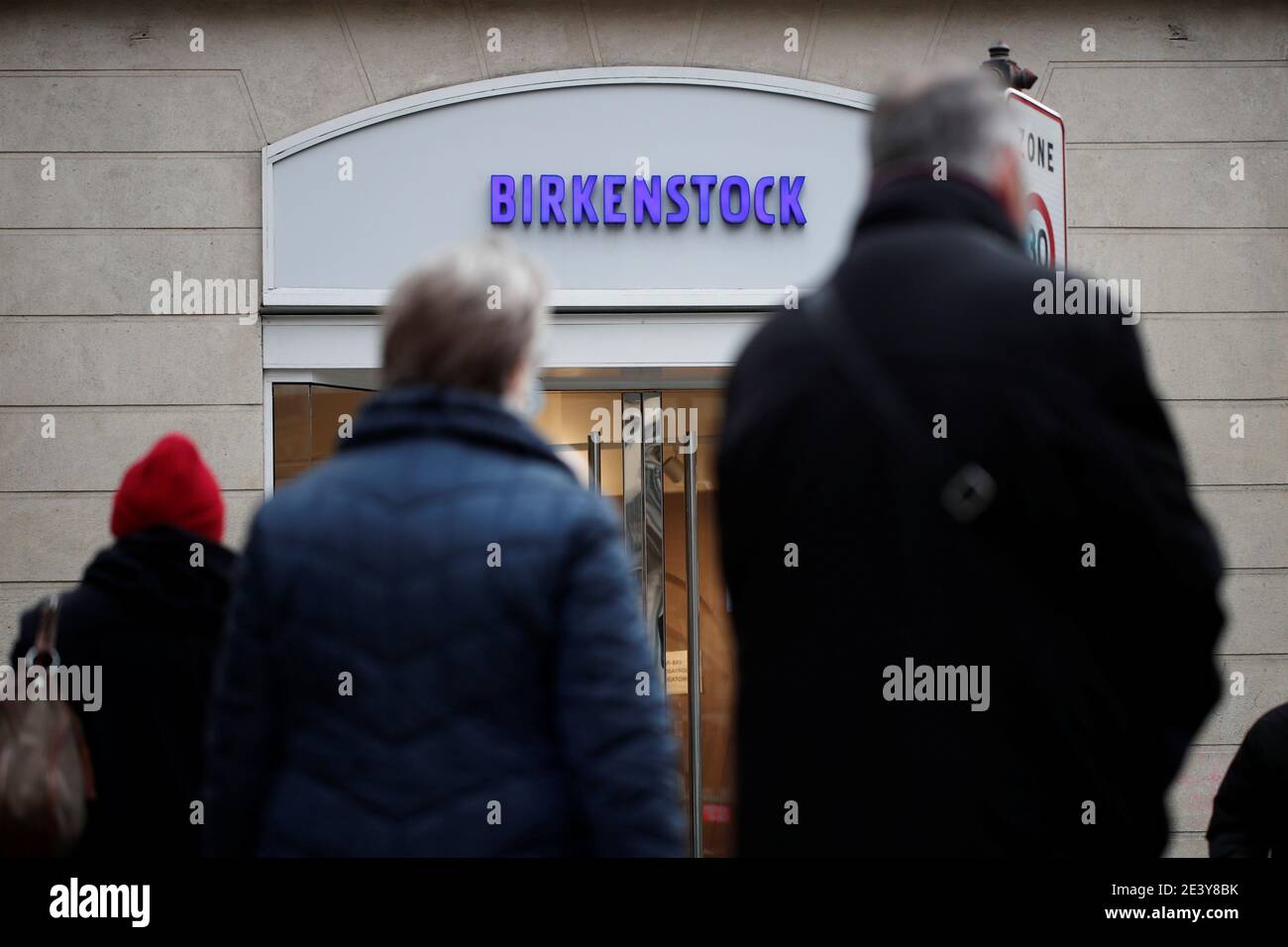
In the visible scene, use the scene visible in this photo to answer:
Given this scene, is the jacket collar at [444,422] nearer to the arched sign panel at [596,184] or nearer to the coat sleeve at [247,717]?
the coat sleeve at [247,717]

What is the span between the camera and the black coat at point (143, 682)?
3.56 meters

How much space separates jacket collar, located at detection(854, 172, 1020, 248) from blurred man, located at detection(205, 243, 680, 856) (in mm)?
648

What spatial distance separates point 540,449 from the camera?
2318 mm

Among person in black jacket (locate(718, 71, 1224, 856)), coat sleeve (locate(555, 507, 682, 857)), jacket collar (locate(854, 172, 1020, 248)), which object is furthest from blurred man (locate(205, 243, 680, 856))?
jacket collar (locate(854, 172, 1020, 248))

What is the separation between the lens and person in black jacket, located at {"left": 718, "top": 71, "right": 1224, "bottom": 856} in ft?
6.29

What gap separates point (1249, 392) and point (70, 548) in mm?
6808

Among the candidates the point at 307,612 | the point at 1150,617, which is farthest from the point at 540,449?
the point at 1150,617

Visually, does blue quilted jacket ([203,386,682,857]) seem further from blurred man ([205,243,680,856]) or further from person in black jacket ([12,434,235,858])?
person in black jacket ([12,434,235,858])

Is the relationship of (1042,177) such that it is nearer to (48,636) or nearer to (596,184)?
(48,636)

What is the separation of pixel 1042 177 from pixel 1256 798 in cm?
191

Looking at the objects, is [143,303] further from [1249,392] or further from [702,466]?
[1249,392]

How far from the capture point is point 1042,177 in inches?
167

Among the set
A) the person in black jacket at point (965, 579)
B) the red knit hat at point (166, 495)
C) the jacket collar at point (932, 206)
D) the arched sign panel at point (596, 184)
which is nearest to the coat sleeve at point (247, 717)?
the person in black jacket at point (965, 579)

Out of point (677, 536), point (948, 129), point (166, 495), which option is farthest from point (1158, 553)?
point (677, 536)
